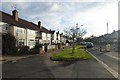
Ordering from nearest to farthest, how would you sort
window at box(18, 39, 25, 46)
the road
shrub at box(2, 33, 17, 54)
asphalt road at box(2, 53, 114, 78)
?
asphalt road at box(2, 53, 114, 78), the road, shrub at box(2, 33, 17, 54), window at box(18, 39, 25, 46)

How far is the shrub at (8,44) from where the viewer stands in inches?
1364

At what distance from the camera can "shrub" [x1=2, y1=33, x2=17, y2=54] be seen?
34656mm

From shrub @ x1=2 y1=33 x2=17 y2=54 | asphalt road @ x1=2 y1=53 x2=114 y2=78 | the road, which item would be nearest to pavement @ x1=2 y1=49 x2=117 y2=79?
asphalt road @ x1=2 y1=53 x2=114 y2=78

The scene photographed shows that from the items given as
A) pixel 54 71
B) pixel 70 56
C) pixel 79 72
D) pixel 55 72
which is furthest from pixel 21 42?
pixel 79 72

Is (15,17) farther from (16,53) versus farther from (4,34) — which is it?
(16,53)

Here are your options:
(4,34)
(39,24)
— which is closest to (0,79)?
(4,34)

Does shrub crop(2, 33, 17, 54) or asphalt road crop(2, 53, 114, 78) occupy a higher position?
shrub crop(2, 33, 17, 54)

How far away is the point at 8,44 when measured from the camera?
116 feet

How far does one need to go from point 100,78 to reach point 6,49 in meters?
24.6

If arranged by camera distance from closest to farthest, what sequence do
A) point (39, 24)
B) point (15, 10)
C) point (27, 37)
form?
1. point (15, 10)
2. point (27, 37)
3. point (39, 24)

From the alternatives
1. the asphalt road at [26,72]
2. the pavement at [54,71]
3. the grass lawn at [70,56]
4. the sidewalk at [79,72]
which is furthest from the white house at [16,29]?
the sidewalk at [79,72]

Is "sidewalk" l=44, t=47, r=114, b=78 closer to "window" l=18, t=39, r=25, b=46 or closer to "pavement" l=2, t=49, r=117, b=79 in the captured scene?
"pavement" l=2, t=49, r=117, b=79

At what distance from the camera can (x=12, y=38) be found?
36.5m

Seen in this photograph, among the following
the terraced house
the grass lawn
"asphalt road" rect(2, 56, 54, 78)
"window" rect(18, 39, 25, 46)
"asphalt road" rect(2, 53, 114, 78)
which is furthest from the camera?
"window" rect(18, 39, 25, 46)
